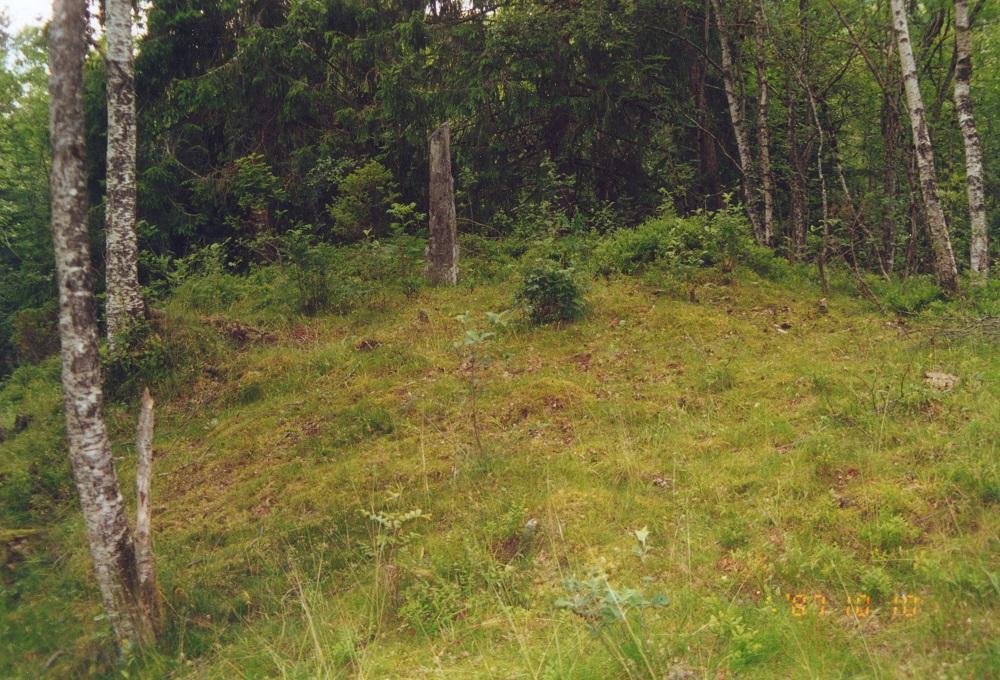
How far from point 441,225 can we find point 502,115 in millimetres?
4225

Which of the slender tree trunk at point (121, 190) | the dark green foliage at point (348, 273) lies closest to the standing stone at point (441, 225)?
the dark green foliage at point (348, 273)

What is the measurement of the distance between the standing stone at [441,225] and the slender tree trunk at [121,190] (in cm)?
466

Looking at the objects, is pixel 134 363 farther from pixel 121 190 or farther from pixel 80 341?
pixel 80 341

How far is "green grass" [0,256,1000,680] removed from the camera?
3666 millimetres

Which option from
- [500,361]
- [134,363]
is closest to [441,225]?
[500,361]

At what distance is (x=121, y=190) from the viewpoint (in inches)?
375

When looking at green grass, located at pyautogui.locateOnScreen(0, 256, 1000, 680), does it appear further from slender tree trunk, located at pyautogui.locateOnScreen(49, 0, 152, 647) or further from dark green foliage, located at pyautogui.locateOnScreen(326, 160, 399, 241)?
dark green foliage, located at pyautogui.locateOnScreen(326, 160, 399, 241)

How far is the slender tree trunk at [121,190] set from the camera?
9.40m

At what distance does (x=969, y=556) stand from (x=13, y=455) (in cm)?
978

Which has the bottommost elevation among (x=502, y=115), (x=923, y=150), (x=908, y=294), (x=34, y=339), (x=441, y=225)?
(x=908, y=294)

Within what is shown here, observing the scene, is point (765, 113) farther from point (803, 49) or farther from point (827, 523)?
point (827, 523)
